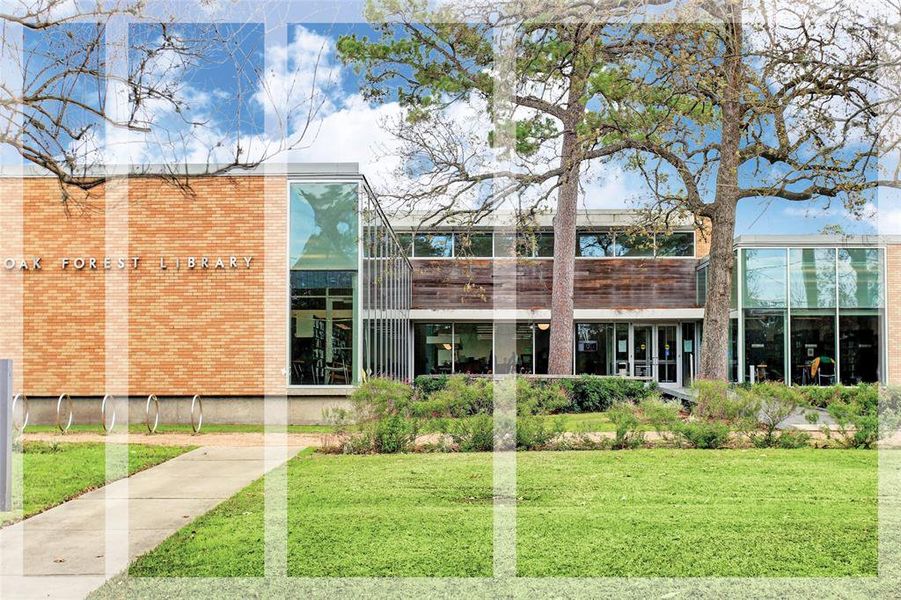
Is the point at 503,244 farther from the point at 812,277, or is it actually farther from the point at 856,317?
the point at 812,277

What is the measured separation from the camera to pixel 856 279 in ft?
45.7

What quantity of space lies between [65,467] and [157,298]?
15.9 feet

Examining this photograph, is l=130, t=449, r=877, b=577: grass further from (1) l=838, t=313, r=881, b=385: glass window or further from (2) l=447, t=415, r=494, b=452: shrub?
(1) l=838, t=313, r=881, b=385: glass window

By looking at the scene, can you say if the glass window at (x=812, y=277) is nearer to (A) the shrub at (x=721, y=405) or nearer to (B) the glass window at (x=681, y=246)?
(B) the glass window at (x=681, y=246)

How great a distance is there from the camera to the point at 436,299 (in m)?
→ 18.2

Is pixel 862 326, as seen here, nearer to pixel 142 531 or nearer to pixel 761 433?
pixel 761 433

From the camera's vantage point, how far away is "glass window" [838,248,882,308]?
12944mm

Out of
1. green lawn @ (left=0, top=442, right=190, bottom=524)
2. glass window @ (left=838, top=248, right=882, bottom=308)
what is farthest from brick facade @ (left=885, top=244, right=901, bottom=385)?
green lawn @ (left=0, top=442, right=190, bottom=524)

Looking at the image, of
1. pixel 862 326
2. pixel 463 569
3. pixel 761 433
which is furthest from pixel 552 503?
pixel 862 326

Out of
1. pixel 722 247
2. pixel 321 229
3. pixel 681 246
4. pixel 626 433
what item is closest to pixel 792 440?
pixel 626 433

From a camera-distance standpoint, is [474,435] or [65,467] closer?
[65,467]

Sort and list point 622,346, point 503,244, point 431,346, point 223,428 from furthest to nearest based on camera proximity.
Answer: point 622,346
point 431,346
point 223,428
point 503,244

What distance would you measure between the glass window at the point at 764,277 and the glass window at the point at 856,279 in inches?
51.7

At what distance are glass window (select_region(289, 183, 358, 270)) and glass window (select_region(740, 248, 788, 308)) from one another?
10213 mm
